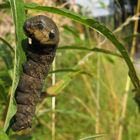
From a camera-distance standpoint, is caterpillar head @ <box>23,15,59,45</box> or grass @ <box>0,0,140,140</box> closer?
caterpillar head @ <box>23,15,59,45</box>

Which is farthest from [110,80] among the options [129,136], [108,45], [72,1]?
[129,136]

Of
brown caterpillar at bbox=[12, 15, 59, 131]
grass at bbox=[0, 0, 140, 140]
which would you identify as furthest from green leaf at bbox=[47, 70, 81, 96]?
brown caterpillar at bbox=[12, 15, 59, 131]

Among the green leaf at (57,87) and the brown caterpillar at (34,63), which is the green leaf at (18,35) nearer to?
the brown caterpillar at (34,63)

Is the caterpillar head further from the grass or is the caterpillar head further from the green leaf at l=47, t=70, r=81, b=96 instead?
the green leaf at l=47, t=70, r=81, b=96

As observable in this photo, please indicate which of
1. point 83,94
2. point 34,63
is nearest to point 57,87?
point 34,63

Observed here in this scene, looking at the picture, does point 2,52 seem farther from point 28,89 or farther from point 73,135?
point 73,135

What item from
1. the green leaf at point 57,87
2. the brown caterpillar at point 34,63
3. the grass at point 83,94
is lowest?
the grass at point 83,94

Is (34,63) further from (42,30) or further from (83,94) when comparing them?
(83,94)

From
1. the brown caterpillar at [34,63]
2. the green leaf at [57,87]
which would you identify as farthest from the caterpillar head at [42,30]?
the green leaf at [57,87]
